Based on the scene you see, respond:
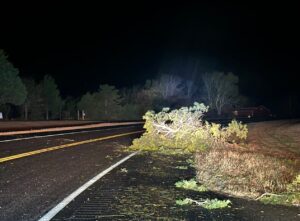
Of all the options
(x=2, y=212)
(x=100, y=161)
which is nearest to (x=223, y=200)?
(x=2, y=212)

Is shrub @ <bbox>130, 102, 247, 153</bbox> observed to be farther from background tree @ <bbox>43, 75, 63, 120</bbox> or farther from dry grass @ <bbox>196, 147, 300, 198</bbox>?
background tree @ <bbox>43, 75, 63, 120</bbox>

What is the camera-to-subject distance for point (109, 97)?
6331cm

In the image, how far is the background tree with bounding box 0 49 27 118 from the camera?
56562mm

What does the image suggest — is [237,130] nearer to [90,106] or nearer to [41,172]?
[41,172]

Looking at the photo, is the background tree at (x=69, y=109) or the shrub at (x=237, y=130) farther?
the background tree at (x=69, y=109)

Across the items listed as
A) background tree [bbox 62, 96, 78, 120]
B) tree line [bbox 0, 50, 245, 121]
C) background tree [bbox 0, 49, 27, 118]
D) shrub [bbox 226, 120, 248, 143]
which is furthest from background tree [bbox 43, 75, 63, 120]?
shrub [bbox 226, 120, 248, 143]

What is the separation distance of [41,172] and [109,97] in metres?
52.1

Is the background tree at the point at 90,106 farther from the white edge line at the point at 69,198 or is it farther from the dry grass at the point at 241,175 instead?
the white edge line at the point at 69,198

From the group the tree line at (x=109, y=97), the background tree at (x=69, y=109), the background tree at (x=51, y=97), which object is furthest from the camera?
the background tree at (x=69, y=109)

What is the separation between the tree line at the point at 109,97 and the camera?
58375 mm

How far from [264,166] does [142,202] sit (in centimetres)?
582

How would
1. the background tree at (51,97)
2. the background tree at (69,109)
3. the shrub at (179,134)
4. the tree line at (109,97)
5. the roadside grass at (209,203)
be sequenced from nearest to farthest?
the roadside grass at (209,203) < the shrub at (179,134) < the tree line at (109,97) < the background tree at (51,97) < the background tree at (69,109)

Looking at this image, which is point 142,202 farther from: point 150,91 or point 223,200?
point 150,91

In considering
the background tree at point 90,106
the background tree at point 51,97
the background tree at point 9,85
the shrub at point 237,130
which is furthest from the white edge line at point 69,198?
the background tree at point 51,97
